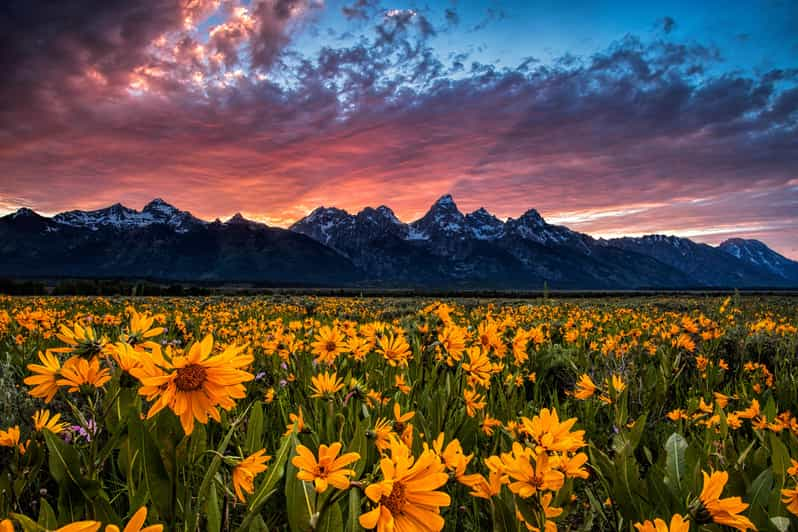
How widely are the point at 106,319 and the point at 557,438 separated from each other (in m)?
6.01

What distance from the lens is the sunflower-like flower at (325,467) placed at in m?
0.90

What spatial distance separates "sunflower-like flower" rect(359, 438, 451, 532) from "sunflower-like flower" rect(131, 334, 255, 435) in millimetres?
421

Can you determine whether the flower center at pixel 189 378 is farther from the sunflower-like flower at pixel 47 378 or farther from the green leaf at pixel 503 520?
the green leaf at pixel 503 520

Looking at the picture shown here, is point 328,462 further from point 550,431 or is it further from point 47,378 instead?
point 47,378

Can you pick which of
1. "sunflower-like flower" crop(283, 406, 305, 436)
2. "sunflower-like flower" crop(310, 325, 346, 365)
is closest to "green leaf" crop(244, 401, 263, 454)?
"sunflower-like flower" crop(283, 406, 305, 436)

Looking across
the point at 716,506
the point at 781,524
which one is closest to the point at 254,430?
the point at 716,506

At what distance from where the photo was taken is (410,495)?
944mm

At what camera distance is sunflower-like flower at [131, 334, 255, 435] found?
105 cm

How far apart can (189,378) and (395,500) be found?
1.94 ft

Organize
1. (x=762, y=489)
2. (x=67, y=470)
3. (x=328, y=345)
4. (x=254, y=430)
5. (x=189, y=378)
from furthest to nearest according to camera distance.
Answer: (x=328, y=345)
(x=254, y=430)
(x=762, y=489)
(x=67, y=470)
(x=189, y=378)

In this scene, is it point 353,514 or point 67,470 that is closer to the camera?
point 353,514

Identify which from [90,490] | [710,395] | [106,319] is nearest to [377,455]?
[90,490]

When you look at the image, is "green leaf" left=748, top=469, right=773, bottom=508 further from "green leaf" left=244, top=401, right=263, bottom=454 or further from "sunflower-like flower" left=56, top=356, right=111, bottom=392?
"sunflower-like flower" left=56, top=356, right=111, bottom=392

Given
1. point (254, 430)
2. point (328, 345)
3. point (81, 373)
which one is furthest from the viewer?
point (328, 345)
